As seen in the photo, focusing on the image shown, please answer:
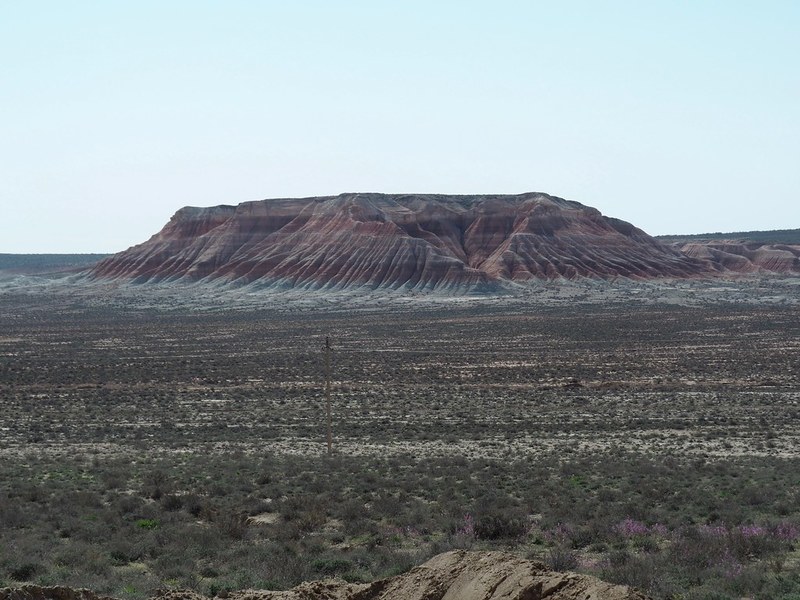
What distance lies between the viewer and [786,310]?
3177 inches

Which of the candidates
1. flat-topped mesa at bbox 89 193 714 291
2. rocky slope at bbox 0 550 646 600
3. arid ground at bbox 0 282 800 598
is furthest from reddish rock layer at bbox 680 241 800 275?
rocky slope at bbox 0 550 646 600

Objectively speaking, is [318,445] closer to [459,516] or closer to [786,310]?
[459,516]

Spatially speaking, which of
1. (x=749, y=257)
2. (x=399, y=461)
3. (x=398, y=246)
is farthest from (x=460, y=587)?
(x=749, y=257)

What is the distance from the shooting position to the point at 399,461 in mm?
21969

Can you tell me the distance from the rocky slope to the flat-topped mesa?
99.9m

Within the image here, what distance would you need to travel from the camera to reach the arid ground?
1304cm

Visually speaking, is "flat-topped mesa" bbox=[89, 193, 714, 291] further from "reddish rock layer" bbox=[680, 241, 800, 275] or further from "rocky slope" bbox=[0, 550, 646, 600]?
"rocky slope" bbox=[0, 550, 646, 600]

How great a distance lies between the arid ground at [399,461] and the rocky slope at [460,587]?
1623mm

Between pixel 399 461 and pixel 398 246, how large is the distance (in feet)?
325

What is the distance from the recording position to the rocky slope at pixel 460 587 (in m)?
8.78

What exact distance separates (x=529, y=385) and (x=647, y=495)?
2144 centimetres

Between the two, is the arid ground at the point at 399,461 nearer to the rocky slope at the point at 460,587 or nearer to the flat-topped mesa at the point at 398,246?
the rocky slope at the point at 460,587

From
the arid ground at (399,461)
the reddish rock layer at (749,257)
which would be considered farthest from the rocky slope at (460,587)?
the reddish rock layer at (749,257)

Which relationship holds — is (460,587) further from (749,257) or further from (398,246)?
(749,257)
